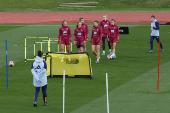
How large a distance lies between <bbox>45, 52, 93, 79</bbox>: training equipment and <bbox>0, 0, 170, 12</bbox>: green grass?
147 ft

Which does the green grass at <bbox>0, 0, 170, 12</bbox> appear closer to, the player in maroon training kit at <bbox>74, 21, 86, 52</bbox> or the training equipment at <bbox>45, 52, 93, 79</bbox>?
the player in maroon training kit at <bbox>74, 21, 86, 52</bbox>

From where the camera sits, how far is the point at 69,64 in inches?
790

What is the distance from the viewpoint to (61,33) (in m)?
24.2

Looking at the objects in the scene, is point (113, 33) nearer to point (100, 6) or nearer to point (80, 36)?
point (80, 36)

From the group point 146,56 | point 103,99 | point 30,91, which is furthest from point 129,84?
point 146,56

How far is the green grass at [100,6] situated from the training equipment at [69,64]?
1765 inches

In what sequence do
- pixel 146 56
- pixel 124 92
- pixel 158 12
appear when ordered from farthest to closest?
pixel 158 12
pixel 146 56
pixel 124 92

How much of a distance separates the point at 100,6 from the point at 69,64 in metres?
49.3

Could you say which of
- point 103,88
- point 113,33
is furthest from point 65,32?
point 103,88

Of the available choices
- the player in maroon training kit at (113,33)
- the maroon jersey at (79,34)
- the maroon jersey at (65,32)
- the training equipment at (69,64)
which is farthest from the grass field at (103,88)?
the maroon jersey at (65,32)

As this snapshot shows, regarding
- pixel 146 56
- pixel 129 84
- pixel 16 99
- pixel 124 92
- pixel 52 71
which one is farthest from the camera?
pixel 146 56

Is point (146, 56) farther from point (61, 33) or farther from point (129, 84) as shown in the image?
point (129, 84)

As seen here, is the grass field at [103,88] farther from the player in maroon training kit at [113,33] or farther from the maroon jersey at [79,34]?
the maroon jersey at [79,34]

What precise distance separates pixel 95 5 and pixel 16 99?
178 feet
